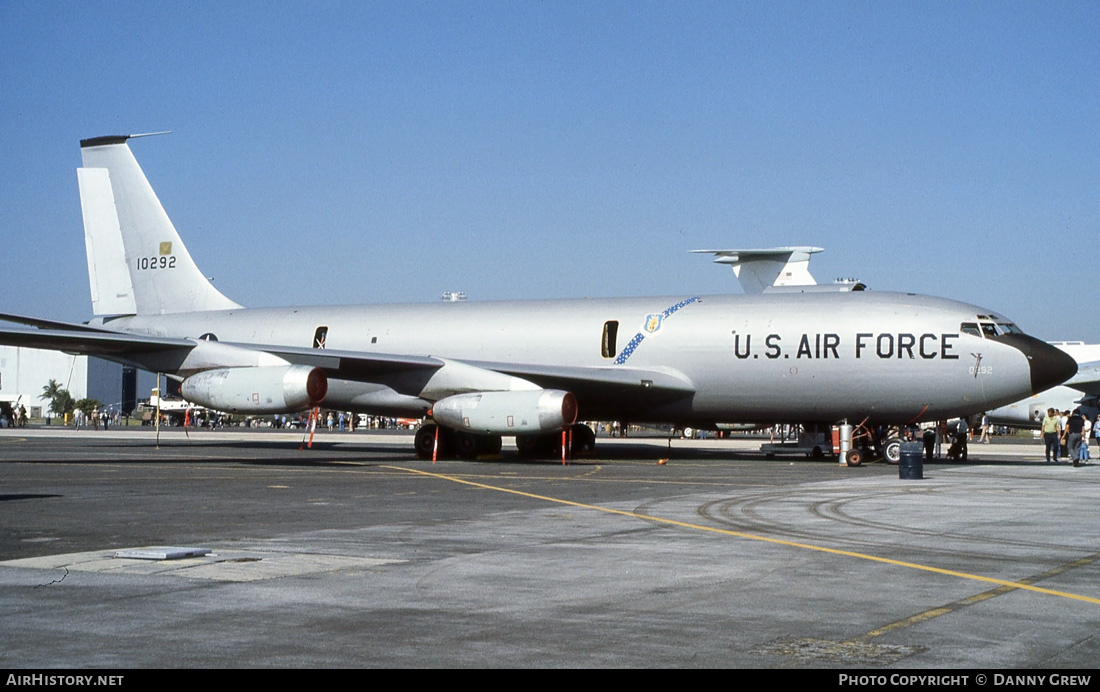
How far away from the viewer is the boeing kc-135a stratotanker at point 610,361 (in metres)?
27.2

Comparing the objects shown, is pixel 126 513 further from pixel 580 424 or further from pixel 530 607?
pixel 580 424

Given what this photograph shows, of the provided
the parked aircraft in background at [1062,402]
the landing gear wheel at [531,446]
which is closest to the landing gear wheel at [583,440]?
the landing gear wheel at [531,446]

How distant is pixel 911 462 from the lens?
2270cm

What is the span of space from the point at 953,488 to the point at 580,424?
17.2 m

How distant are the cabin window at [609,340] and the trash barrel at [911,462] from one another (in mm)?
9857

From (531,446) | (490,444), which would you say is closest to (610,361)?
(531,446)

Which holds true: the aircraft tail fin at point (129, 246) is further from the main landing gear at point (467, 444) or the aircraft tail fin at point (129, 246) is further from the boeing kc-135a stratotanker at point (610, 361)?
the main landing gear at point (467, 444)

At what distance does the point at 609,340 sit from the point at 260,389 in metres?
9.35

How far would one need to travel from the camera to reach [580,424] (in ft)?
120

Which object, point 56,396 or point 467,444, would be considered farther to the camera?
point 56,396

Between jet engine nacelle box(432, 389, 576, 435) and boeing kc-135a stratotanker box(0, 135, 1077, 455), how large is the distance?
38 mm

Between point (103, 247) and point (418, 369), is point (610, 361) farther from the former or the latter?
point (103, 247)

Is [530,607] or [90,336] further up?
[90,336]
